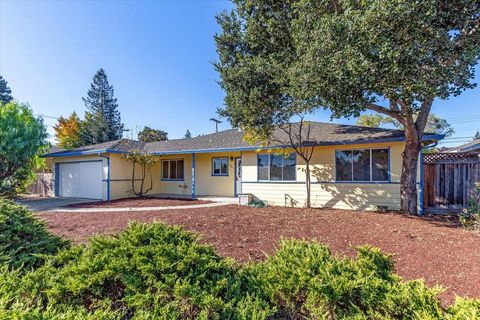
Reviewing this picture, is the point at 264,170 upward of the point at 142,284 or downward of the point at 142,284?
upward

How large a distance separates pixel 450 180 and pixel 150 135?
3890cm

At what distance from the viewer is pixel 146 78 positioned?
15945 millimetres

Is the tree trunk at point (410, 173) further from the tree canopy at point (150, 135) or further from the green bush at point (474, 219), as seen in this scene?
the tree canopy at point (150, 135)

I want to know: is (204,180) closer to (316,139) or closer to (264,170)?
(264,170)


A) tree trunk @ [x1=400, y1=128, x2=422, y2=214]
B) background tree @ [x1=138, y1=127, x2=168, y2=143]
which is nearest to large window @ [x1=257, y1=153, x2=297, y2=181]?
tree trunk @ [x1=400, y1=128, x2=422, y2=214]

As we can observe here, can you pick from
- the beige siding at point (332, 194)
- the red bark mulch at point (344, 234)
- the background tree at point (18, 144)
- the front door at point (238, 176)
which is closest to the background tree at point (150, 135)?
the background tree at point (18, 144)

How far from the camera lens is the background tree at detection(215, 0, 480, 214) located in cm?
605

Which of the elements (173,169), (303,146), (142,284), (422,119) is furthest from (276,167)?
(142,284)

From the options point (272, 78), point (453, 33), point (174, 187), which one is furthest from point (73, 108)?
point (453, 33)

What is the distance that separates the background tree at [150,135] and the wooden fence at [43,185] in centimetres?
2254

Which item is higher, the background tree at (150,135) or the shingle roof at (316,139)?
the background tree at (150,135)

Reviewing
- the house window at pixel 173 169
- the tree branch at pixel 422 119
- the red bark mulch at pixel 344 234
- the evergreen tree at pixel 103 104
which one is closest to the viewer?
the red bark mulch at pixel 344 234

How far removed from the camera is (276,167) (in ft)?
40.3

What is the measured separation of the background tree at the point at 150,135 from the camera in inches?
1624
